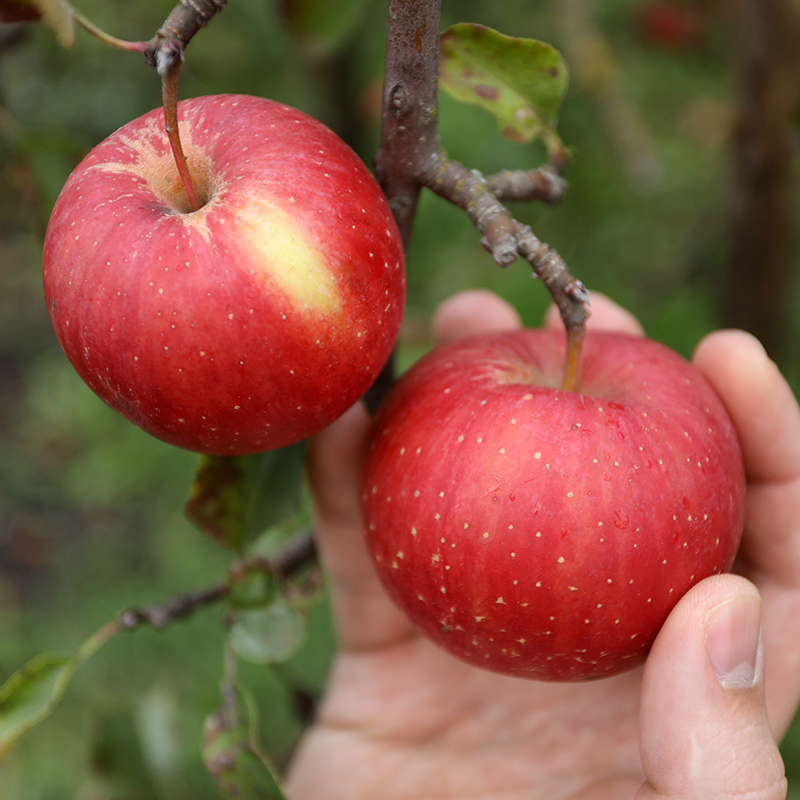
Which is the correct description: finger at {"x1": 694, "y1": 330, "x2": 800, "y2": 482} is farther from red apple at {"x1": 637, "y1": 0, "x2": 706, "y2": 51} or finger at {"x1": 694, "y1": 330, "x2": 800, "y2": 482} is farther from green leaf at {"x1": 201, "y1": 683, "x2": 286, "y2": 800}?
red apple at {"x1": 637, "y1": 0, "x2": 706, "y2": 51}

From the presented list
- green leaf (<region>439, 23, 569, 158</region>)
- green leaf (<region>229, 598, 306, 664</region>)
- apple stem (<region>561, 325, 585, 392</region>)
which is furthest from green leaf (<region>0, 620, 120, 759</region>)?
green leaf (<region>439, 23, 569, 158</region>)

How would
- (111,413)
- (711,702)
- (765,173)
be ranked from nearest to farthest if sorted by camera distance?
(711,702)
(765,173)
(111,413)

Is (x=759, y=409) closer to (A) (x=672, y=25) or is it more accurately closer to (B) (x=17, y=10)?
(B) (x=17, y=10)

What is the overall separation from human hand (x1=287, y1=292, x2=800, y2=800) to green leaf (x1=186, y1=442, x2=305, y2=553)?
103 millimetres

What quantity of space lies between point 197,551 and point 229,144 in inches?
61.7

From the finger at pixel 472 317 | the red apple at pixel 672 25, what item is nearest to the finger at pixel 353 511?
the finger at pixel 472 317

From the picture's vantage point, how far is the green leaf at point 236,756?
832 mm

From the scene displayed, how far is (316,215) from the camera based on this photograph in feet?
2.00

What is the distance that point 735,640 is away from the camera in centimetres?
70

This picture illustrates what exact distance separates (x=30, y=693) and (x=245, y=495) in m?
0.33

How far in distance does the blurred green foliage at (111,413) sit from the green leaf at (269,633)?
0.49 m

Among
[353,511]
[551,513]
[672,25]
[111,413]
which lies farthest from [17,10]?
[672,25]

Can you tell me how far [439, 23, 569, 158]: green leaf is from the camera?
82cm

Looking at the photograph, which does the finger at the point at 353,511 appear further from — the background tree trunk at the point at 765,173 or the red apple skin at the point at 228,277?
the background tree trunk at the point at 765,173
